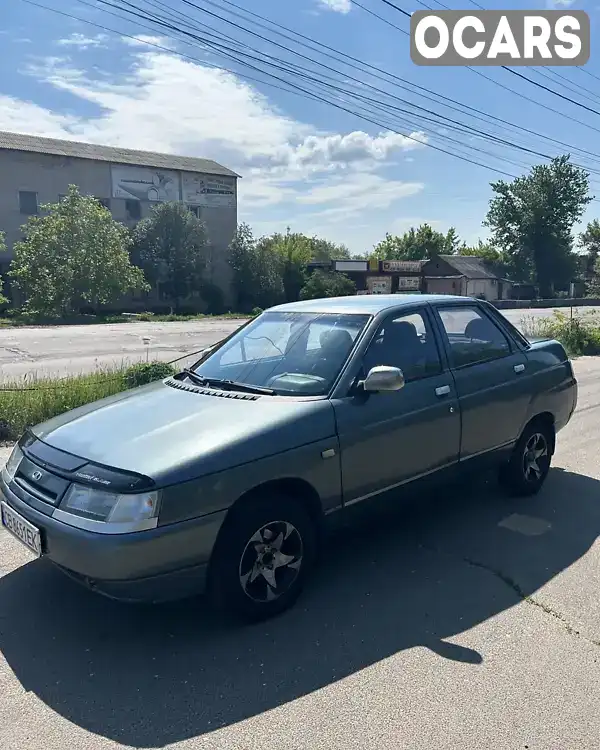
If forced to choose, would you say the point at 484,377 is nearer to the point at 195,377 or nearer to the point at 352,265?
the point at 195,377

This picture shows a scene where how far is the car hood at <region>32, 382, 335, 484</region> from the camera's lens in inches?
124

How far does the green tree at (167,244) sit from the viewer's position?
42.8 m

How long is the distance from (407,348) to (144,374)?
184 inches

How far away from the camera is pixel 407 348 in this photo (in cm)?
442

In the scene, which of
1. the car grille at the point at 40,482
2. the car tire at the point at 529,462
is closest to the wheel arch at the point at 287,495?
the car grille at the point at 40,482

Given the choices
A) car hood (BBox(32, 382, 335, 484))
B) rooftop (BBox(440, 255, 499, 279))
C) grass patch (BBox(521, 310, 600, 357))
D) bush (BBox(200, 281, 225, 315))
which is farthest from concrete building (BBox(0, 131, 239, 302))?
car hood (BBox(32, 382, 335, 484))

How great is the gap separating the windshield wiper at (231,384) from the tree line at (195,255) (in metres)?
31.2

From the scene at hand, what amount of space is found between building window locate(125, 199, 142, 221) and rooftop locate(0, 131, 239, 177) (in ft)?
8.87

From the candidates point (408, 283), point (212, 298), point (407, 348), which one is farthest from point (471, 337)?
point (212, 298)

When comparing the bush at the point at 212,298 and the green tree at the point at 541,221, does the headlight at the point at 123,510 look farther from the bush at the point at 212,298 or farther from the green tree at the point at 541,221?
the green tree at the point at 541,221

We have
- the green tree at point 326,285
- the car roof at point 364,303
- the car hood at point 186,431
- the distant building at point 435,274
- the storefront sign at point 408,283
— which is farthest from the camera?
the distant building at point 435,274

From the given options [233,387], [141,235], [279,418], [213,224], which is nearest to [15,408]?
[233,387]

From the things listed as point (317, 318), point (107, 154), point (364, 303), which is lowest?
point (317, 318)

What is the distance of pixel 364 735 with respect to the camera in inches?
102
